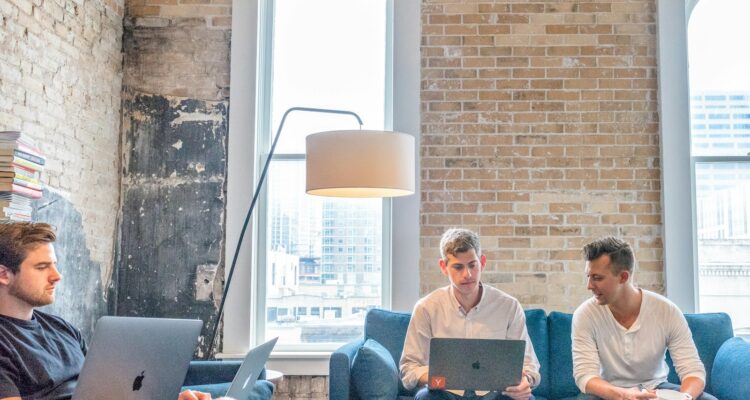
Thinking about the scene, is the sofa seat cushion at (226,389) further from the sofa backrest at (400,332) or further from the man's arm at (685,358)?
the man's arm at (685,358)

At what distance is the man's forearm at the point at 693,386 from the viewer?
321 centimetres

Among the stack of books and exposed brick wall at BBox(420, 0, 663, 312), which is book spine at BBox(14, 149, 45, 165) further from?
exposed brick wall at BBox(420, 0, 663, 312)

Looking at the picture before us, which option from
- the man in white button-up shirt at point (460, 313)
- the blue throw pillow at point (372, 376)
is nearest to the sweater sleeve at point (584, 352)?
the man in white button-up shirt at point (460, 313)

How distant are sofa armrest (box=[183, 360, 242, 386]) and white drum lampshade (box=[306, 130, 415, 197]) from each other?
0.92 metres

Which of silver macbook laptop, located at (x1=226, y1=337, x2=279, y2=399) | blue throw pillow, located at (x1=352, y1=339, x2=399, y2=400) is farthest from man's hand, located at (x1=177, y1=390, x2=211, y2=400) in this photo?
blue throw pillow, located at (x1=352, y1=339, x2=399, y2=400)

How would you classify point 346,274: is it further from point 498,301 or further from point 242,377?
point 242,377

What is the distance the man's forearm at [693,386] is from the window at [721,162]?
1.36 meters

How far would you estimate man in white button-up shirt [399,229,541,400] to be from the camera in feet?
11.1

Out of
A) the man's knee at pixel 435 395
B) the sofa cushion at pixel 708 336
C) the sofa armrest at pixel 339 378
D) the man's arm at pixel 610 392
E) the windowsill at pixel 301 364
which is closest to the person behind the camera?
the man's arm at pixel 610 392

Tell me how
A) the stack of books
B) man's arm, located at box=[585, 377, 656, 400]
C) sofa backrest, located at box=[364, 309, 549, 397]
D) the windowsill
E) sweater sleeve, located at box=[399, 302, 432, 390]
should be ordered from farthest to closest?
the windowsill, sofa backrest, located at box=[364, 309, 549, 397], sweater sleeve, located at box=[399, 302, 432, 390], man's arm, located at box=[585, 377, 656, 400], the stack of books

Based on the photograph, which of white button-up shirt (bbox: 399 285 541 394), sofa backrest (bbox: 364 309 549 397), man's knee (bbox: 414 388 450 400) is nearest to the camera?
man's knee (bbox: 414 388 450 400)

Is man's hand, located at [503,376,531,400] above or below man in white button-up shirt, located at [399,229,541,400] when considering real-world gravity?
below

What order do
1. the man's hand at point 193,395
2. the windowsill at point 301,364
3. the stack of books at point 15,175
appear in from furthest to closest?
the windowsill at point 301,364 → the stack of books at point 15,175 → the man's hand at point 193,395

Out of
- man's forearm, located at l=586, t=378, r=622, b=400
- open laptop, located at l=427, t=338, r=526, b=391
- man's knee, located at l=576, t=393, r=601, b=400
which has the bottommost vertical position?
man's knee, located at l=576, t=393, r=601, b=400
